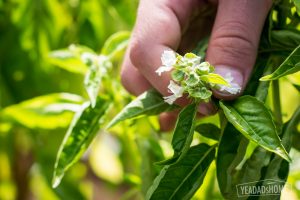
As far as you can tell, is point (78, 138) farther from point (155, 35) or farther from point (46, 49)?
point (46, 49)

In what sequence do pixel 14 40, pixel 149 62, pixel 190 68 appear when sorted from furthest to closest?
pixel 14 40
pixel 149 62
pixel 190 68

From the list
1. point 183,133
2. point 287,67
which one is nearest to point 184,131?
point 183,133

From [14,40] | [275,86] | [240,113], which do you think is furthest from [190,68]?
[14,40]

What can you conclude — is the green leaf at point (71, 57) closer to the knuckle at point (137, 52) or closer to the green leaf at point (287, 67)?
the knuckle at point (137, 52)

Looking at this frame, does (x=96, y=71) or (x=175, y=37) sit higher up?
(x=175, y=37)

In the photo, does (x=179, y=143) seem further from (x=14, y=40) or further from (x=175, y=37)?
(x=14, y=40)

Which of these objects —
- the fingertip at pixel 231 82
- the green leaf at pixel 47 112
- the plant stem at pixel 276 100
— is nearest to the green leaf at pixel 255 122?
the fingertip at pixel 231 82
